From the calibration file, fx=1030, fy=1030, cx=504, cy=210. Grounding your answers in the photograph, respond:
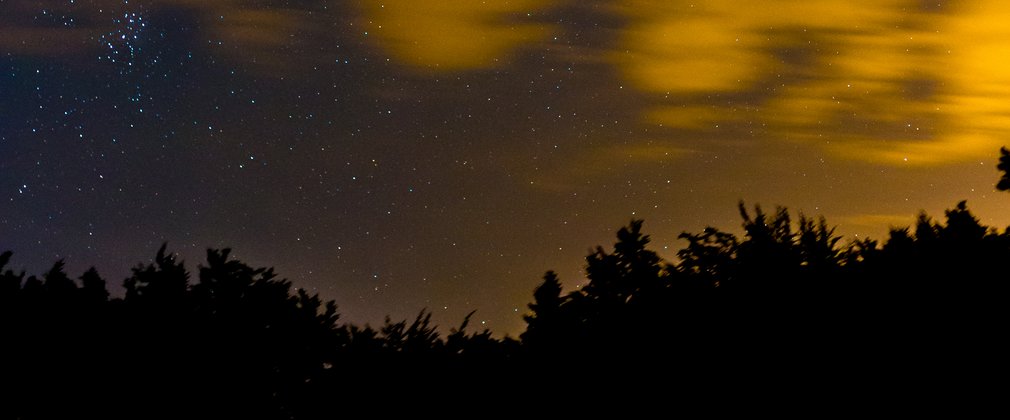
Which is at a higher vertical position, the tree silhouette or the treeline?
the tree silhouette

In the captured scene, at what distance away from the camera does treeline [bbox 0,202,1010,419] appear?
353 inches

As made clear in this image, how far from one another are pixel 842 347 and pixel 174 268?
7.74m

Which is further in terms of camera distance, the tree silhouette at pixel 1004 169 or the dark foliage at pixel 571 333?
the tree silhouette at pixel 1004 169

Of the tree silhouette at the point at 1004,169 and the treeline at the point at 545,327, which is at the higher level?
the tree silhouette at the point at 1004,169

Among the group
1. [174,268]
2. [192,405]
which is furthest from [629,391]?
[174,268]

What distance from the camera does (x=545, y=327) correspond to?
35.3ft

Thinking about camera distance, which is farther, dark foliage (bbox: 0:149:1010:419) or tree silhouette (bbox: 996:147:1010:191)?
tree silhouette (bbox: 996:147:1010:191)

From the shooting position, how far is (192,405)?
11.1 meters

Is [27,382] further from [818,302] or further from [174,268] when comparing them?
[818,302]

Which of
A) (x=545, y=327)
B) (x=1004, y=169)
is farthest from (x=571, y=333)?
(x=1004, y=169)

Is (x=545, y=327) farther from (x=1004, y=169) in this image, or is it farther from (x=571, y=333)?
(x=1004, y=169)

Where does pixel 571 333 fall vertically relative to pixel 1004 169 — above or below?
below

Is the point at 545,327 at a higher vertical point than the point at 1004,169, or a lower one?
lower

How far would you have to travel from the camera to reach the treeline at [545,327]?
29.4 feet
